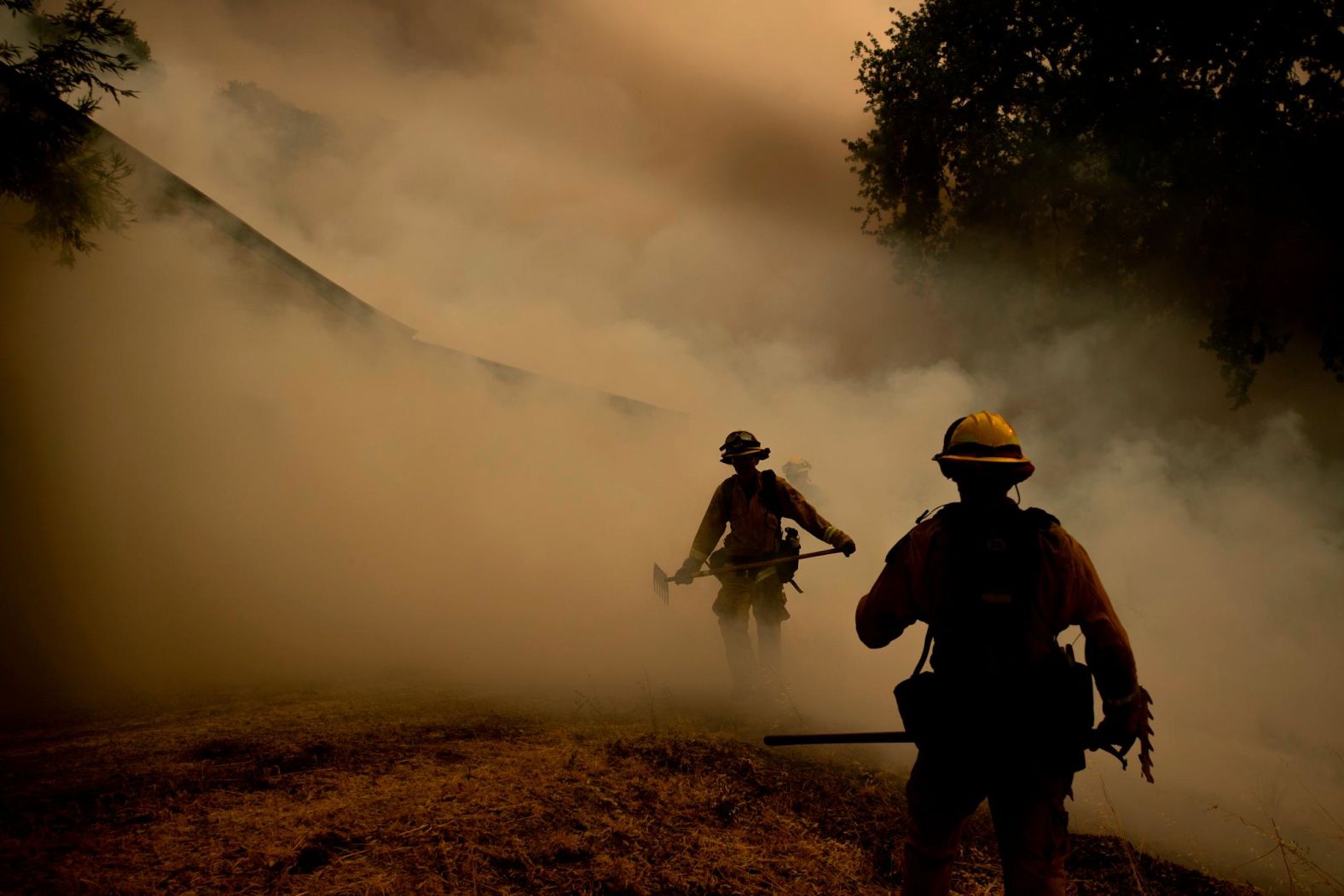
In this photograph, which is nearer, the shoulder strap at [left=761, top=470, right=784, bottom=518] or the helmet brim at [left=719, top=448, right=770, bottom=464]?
the helmet brim at [left=719, top=448, right=770, bottom=464]

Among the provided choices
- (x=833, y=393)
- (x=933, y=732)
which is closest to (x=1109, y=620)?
(x=933, y=732)

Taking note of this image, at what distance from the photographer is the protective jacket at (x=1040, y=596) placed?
6.54 ft

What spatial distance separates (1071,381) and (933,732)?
14.4 meters

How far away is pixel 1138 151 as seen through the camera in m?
10.7

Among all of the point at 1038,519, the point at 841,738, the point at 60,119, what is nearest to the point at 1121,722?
the point at 1038,519

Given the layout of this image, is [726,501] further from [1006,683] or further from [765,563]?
[1006,683]

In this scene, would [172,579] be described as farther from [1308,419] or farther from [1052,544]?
[1308,419]

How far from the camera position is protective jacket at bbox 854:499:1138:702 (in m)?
1.99

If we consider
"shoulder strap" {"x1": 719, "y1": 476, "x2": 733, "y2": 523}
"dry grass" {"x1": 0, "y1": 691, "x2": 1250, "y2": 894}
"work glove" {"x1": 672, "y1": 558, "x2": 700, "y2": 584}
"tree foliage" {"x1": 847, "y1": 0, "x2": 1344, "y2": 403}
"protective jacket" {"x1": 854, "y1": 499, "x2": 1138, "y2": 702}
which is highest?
"tree foliage" {"x1": 847, "y1": 0, "x2": 1344, "y2": 403}

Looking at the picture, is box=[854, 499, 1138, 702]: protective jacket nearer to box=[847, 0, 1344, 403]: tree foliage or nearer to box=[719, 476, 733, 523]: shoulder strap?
box=[719, 476, 733, 523]: shoulder strap

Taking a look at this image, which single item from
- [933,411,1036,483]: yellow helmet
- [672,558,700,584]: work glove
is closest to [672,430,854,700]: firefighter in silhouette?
[672,558,700,584]: work glove

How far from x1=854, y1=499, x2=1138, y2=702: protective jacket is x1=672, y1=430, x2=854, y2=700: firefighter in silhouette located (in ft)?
10.6

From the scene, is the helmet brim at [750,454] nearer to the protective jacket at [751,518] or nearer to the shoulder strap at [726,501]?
the protective jacket at [751,518]

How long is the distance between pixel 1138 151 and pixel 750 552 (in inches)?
391
